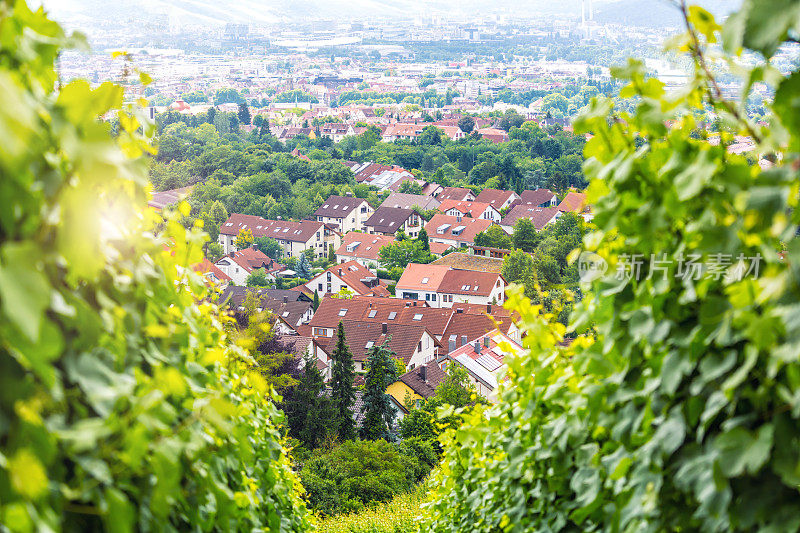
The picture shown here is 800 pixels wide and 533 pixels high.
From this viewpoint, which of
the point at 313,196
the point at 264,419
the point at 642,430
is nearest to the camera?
the point at 642,430

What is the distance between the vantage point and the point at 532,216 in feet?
175

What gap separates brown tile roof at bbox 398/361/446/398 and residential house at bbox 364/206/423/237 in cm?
2874

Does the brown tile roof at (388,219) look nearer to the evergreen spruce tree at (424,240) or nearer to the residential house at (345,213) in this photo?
the residential house at (345,213)

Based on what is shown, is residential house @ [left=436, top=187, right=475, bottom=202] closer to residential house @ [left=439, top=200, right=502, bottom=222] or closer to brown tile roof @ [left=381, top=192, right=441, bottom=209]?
brown tile roof @ [left=381, top=192, right=441, bottom=209]

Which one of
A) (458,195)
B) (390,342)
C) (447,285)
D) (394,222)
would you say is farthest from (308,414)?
(458,195)

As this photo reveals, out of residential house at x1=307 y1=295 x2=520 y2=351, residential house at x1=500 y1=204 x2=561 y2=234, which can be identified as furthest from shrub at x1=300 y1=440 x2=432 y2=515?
residential house at x1=500 y1=204 x2=561 y2=234

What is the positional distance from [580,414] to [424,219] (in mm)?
54341

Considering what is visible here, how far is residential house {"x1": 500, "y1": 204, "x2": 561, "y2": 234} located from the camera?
171 feet

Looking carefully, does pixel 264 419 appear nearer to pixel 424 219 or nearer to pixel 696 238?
pixel 696 238

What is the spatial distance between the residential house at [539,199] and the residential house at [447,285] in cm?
1881

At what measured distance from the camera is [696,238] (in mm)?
1479

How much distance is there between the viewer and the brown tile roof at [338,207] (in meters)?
56.6

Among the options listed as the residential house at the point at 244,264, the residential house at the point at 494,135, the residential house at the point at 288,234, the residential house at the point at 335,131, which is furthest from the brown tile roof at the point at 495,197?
the residential house at the point at 335,131

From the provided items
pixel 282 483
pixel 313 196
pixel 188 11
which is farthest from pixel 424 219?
pixel 188 11
